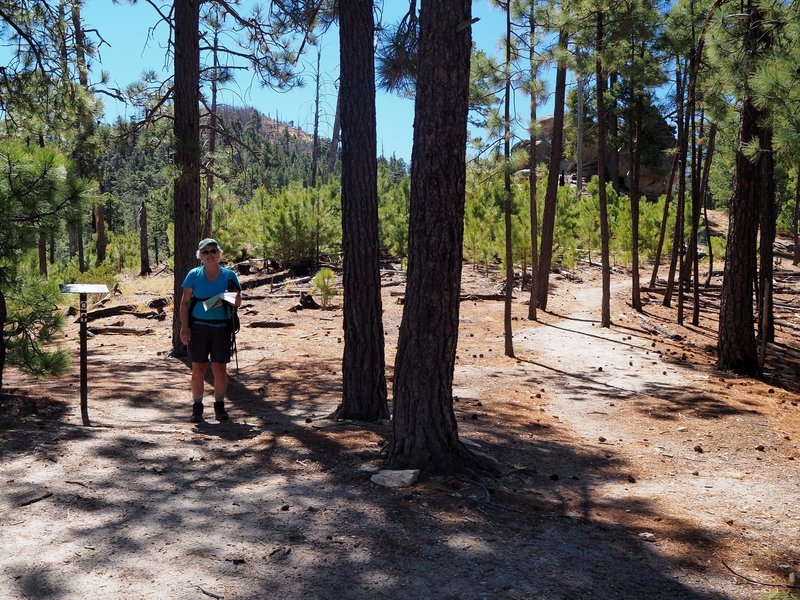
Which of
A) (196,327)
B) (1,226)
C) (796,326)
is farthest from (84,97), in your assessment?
(796,326)

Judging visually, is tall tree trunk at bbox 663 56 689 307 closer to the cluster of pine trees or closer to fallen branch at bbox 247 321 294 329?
the cluster of pine trees

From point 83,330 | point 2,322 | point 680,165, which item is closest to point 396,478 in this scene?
point 83,330

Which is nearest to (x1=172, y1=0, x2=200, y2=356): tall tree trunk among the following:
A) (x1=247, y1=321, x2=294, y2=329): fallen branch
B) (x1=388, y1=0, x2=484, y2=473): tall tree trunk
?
(x1=247, y1=321, x2=294, y2=329): fallen branch

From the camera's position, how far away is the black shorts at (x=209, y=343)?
626 cm

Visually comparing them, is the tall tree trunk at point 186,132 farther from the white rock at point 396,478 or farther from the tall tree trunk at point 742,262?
the tall tree trunk at point 742,262

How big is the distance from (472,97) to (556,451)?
19.3ft

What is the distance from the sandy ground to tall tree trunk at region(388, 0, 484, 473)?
0.34 meters

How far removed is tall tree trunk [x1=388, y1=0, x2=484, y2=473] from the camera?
4.61 metres

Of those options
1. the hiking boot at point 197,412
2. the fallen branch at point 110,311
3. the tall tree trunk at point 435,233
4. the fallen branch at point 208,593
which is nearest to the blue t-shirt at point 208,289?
the hiking boot at point 197,412

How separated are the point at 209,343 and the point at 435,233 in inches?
102

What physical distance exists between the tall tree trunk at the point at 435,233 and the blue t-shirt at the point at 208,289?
2092 mm

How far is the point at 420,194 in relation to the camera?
463 centimetres

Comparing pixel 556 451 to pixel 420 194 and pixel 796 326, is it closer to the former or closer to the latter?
pixel 420 194

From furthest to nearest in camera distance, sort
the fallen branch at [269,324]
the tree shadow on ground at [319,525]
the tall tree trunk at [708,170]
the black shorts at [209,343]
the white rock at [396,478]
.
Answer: the tall tree trunk at [708,170] → the fallen branch at [269,324] → the black shorts at [209,343] → the white rock at [396,478] → the tree shadow on ground at [319,525]
